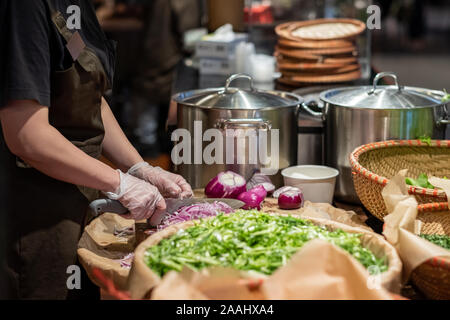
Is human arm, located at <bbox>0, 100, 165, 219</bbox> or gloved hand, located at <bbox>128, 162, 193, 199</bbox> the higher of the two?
human arm, located at <bbox>0, 100, 165, 219</bbox>

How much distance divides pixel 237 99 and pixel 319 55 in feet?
4.44

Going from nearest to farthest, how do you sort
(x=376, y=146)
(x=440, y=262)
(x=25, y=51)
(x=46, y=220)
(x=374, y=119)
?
(x=440, y=262) < (x=25, y=51) < (x=46, y=220) < (x=376, y=146) < (x=374, y=119)

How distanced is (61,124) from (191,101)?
0.55 metres

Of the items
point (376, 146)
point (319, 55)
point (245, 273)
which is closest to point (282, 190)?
point (376, 146)

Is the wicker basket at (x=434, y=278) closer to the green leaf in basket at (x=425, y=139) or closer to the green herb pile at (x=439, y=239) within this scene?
the green herb pile at (x=439, y=239)

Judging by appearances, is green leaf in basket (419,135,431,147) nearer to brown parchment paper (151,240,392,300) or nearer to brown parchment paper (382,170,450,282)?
brown parchment paper (382,170,450,282)

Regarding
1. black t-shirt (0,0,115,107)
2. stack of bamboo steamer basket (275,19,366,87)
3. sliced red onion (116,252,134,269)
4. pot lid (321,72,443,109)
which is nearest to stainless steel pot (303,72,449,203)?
pot lid (321,72,443,109)

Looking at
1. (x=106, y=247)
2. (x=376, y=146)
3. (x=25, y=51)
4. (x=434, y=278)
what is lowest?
(x=106, y=247)

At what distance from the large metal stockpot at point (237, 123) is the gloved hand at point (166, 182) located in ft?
0.79

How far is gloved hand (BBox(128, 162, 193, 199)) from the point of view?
6.98 ft

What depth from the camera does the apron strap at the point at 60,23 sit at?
188 cm

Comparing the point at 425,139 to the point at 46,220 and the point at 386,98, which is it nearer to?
the point at 386,98

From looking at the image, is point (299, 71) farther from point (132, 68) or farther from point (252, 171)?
point (132, 68)

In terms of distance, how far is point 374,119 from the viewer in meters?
2.29
